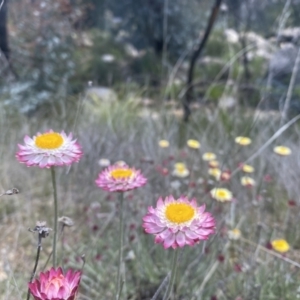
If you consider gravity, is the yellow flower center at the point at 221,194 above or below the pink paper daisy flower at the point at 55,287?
below

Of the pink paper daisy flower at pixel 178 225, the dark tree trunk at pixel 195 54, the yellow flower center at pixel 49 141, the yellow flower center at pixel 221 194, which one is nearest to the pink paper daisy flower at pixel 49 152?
the yellow flower center at pixel 49 141

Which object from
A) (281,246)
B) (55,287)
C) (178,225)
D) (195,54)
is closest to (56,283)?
(55,287)

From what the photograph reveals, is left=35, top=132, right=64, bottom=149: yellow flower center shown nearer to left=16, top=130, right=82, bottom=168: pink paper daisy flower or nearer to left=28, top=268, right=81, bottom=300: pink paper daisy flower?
left=16, top=130, right=82, bottom=168: pink paper daisy flower

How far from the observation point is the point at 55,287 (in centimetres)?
67

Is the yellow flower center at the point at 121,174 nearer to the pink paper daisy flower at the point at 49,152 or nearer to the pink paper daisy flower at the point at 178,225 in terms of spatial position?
the pink paper daisy flower at the point at 49,152

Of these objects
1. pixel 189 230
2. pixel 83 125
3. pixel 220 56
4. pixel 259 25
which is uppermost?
pixel 189 230

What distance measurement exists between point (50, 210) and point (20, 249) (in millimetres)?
323

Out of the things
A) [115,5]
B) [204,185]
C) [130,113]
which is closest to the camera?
[204,185]

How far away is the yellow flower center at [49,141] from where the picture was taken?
101 centimetres

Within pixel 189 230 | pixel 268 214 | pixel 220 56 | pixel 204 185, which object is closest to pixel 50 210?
pixel 204 185

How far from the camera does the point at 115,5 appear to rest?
7258mm

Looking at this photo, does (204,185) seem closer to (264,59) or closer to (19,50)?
(19,50)

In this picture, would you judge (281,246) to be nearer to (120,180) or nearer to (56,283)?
(120,180)

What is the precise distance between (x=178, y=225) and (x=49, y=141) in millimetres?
347
